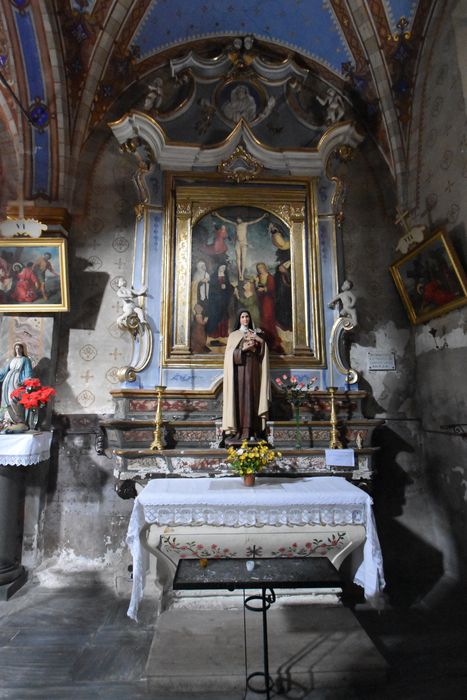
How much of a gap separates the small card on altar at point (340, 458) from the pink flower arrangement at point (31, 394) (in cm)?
346

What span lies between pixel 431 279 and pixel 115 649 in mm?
5380

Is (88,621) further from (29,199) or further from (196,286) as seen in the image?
(29,199)

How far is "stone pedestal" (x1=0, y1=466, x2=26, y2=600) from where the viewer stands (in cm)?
498

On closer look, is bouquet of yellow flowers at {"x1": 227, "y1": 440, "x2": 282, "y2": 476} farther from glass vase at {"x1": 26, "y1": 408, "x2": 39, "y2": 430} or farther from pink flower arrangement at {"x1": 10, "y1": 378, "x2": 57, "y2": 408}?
glass vase at {"x1": 26, "y1": 408, "x2": 39, "y2": 430}

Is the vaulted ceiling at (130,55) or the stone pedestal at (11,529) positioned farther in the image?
the vaulted ceiling at (130,55)

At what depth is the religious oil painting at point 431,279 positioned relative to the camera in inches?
203

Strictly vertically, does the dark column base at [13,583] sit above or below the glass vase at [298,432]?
below

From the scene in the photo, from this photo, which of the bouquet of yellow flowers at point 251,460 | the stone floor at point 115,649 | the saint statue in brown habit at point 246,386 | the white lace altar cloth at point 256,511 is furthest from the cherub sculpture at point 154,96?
the stone floor at point 115,649

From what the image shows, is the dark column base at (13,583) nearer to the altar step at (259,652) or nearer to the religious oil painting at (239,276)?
the altar step at (259,652)

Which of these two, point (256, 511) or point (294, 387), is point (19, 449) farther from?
point (294, 387)

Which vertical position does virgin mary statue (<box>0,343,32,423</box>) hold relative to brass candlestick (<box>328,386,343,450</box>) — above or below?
above

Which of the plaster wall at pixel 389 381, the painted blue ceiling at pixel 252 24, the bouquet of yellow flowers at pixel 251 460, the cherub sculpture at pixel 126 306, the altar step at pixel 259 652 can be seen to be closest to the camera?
the altar step at pixel 259 652

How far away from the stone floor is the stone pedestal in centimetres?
19

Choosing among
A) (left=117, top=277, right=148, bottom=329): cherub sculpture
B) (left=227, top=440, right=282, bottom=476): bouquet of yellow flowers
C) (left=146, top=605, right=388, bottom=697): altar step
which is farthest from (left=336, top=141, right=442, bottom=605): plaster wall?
(left=117, top=277, right=148, bottom=329): cherub sculpture
